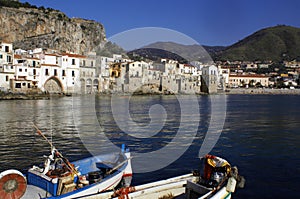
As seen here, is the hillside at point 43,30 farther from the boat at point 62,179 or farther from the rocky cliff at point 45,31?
the boat at point 62,179

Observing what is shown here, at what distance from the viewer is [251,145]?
19.3 meters

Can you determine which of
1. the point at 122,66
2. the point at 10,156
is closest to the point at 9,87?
the point at 122,66

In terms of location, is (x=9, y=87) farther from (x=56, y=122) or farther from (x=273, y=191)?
(x=273, y=191)

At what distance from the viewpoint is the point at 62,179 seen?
30.1ft

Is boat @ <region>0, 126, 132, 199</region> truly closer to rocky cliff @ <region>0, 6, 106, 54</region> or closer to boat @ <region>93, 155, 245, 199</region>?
boat @ <region>93, 155, 245, 199</region>

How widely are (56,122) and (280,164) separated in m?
19.1

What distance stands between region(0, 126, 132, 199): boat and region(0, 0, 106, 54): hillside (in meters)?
77.9

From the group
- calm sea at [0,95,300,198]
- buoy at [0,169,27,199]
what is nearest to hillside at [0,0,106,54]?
calm sea at [0,95,300,198]

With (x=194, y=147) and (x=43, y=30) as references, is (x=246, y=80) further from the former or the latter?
(x=194, y=147)

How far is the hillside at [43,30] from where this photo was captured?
276ft

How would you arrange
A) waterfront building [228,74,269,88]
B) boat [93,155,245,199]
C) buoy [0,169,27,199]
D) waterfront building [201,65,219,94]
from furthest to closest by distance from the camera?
waterfront building [228,74,269,88] → waterfront building [201,65,219,94] → boat [93,155,245,199] → buoy [0,169,27,199]

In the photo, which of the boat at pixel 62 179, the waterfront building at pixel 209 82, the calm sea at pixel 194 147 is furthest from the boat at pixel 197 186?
the waterfront building at pixel 209 82

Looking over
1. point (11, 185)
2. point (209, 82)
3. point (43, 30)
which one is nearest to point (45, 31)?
point (43, 30)

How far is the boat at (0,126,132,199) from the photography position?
844 centimetres
